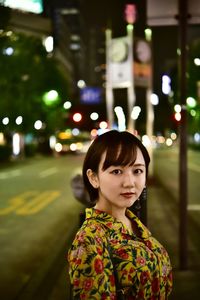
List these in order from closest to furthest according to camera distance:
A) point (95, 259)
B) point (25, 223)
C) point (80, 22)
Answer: point (95, 259), point (25, 223), point (80, 22)

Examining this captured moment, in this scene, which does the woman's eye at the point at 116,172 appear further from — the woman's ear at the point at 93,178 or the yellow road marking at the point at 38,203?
the yellow road marking at the point at 38,203

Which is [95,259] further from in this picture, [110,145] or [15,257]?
[15,257]

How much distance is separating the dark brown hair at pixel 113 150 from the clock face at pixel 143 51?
19.7 m

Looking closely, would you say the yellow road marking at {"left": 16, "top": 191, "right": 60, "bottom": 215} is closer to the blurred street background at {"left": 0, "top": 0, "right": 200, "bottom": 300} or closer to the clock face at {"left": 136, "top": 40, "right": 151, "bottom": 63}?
the blurred street background at {"left": 0, "top": 0, "right": 200, "bottom": 300}

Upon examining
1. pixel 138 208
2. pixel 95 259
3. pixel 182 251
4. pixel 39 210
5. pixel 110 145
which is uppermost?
pixel 110 145

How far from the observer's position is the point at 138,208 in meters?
4.42

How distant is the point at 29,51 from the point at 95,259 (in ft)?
110

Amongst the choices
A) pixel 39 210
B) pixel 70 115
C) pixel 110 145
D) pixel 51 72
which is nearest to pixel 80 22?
pixel 70 115

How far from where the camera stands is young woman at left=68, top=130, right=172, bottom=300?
2129 mm

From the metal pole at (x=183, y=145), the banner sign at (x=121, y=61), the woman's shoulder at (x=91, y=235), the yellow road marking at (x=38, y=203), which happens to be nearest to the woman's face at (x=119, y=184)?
the woman's shoulder at (x=91, y=235)

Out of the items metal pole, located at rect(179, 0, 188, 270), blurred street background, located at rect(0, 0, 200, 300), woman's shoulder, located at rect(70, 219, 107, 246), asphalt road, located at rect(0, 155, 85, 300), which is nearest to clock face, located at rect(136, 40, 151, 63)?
blurred street background, located at rect(0, 0, 200, 300)

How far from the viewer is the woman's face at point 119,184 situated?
2.32 metres

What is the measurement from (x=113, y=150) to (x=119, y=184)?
0.48 feet

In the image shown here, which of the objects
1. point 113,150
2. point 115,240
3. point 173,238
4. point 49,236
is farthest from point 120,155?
point 49,236
